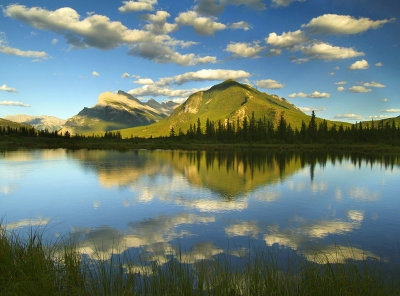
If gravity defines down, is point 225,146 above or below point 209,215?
above

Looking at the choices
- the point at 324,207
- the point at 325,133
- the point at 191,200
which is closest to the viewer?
the point at 324,207

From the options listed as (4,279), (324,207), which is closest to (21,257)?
(4,279)

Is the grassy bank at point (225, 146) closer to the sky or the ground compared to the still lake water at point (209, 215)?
closer to the sky

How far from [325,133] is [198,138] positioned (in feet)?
261

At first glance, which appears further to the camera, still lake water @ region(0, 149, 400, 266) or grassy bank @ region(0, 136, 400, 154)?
grassy bank @ region(0, 136, 400, 154)

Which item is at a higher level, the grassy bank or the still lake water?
the grassy bank

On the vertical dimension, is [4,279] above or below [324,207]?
above

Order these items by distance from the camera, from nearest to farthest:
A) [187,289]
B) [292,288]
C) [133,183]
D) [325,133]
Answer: [187,289] → [292,288] → [133,183] → [325,133]

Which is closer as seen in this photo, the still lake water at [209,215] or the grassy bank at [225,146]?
the still lake water at [209,215]

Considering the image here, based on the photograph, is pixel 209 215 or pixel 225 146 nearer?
pixel 209 215

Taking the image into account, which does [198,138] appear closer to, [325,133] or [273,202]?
[325,133]

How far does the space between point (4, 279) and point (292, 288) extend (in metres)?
7.98

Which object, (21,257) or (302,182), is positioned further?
(302,182)

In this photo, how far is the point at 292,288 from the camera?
7.88 meters
